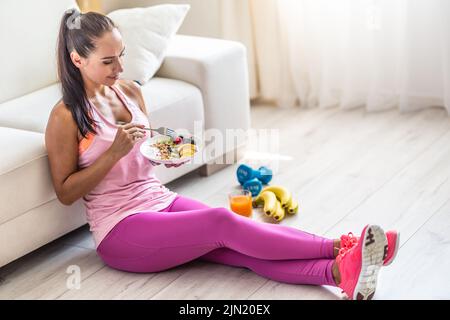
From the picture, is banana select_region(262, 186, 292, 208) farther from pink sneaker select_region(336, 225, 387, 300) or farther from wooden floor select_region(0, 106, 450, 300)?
pink sneaker select_region(336, 225, 387, 300)

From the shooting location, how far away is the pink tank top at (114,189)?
8.41 ft

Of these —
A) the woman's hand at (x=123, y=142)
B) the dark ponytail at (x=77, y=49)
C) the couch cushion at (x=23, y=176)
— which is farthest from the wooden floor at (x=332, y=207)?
the dark ponytail at (x=77, y=49)

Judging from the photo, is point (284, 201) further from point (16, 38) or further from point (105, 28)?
point (16, 38)

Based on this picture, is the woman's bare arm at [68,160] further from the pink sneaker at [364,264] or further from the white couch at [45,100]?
the pink sneaker at [364,264]

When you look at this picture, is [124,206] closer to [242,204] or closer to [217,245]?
[217,245]

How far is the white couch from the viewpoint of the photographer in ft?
8.50

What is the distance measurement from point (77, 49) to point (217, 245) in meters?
0.77

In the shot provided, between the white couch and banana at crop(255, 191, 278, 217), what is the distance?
0.41 meters

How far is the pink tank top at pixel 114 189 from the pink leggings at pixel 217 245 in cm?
4

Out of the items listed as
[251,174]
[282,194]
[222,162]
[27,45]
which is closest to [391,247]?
[282,194]

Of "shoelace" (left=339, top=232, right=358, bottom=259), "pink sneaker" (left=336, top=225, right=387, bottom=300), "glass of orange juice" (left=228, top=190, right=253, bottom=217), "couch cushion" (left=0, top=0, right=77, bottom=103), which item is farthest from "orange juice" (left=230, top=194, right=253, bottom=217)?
"couch cushion" (left=0, top=0, right=77, bottom=103)

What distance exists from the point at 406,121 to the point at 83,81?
1893mm

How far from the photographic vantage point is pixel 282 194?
9.96ft

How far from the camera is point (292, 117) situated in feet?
13.5
